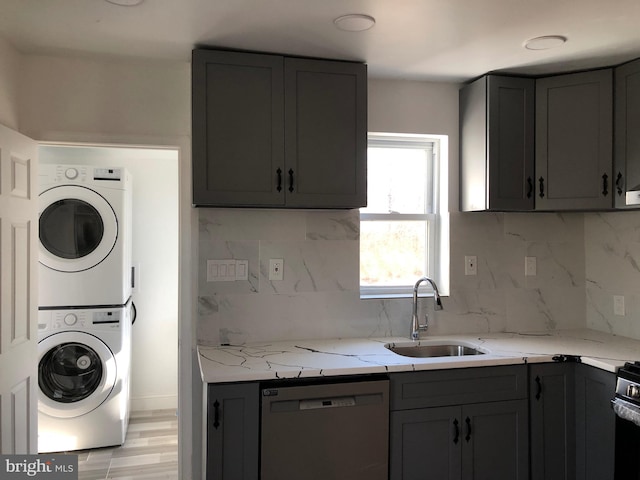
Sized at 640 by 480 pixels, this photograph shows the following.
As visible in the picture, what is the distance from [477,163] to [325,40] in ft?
3.59

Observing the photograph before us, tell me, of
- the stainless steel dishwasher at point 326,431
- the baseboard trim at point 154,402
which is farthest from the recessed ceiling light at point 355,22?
the baseboard trim at point 154,402

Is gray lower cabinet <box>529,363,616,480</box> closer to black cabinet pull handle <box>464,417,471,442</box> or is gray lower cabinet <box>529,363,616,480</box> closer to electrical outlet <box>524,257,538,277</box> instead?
black cabinet pull handle <box>464,417,471,442</box>

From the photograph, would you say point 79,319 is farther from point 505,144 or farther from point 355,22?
point 505,144

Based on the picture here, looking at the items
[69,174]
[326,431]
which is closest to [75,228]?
[69,174]

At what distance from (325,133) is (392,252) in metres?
0.89

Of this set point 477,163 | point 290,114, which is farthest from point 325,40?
point 477,163

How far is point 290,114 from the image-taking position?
246cm

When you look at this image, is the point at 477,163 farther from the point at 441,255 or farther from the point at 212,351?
the point at 212,351

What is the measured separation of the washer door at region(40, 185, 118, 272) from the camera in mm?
3352

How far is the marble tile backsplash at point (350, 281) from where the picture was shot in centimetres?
266

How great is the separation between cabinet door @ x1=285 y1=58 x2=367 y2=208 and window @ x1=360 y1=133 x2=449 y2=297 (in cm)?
40

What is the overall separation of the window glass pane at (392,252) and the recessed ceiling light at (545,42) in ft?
3.74

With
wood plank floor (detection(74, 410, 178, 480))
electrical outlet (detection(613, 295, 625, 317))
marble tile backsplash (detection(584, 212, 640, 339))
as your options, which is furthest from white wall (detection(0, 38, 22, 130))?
electrical outlet (detection(613, 295, 625, 317))

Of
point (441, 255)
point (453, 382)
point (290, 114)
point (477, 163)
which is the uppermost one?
point (290, 114)
